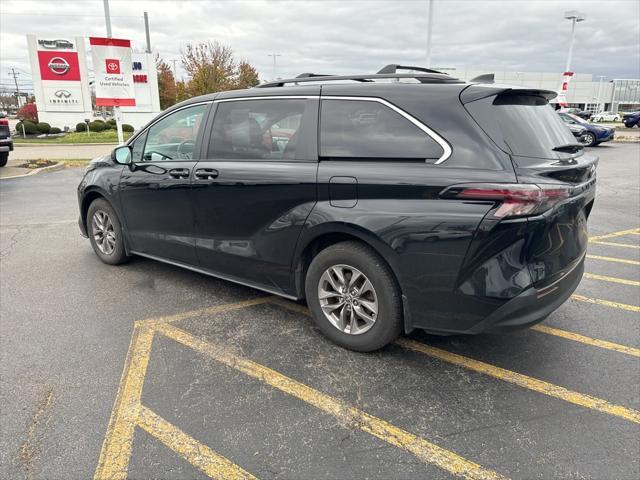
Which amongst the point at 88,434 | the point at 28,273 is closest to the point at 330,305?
the point at 88,434

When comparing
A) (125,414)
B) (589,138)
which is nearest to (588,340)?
(125,414)

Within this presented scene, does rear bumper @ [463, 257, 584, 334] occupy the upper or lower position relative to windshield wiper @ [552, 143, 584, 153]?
lower

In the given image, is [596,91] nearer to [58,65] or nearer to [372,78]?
[58,65]

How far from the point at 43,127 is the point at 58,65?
435cm

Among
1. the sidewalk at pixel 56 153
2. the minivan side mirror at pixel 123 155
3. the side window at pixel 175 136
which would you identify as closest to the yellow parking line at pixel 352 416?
the side window at pixel 175 136

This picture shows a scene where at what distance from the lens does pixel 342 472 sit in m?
2.30

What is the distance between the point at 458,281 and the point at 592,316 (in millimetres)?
1934

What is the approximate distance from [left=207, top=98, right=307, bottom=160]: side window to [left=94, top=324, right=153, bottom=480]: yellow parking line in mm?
1638

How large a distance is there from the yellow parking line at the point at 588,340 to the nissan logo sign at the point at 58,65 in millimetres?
34786

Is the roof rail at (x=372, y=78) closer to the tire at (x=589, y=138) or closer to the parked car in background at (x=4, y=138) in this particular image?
the parked car in background at (x=4, y=138)

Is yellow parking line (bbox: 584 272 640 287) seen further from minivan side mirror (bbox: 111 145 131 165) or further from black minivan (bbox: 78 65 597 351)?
minivan side mirror (bbox: 111 145 131 165)

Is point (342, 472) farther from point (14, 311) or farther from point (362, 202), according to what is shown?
point (14, 311)

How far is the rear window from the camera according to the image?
9.41 ft

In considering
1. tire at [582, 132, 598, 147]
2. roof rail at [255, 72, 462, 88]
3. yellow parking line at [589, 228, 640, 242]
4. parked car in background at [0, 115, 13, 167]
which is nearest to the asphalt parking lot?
roof rail at [255, 72, 462, 88]
